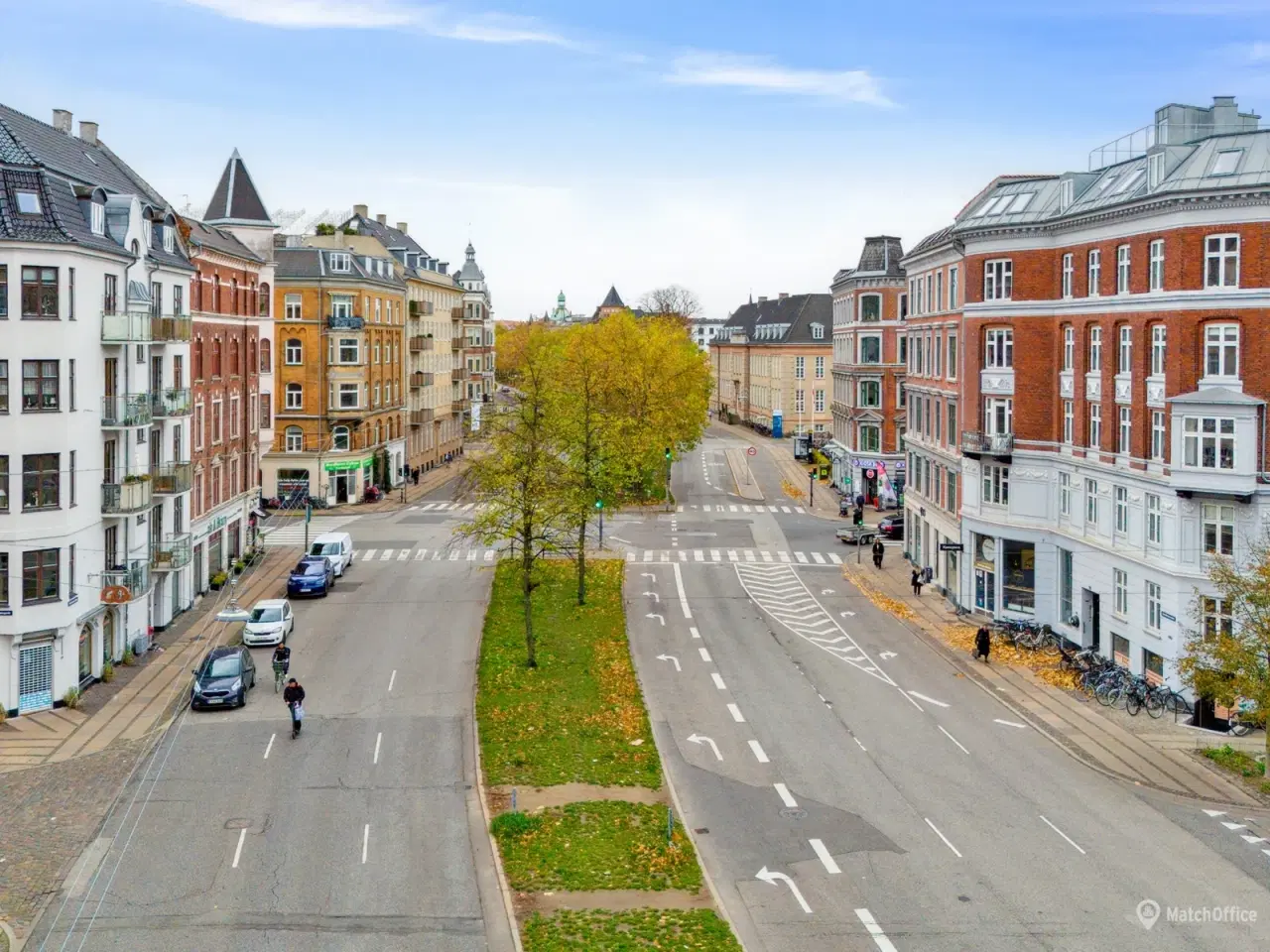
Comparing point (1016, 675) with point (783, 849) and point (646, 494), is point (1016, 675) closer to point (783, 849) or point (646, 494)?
point (783, 849)

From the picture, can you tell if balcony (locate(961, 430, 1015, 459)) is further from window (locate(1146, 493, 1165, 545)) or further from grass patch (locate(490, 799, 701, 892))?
grass patch (locate(490, 799, 701, 892))

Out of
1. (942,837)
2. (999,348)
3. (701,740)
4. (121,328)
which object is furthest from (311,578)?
(942,837)

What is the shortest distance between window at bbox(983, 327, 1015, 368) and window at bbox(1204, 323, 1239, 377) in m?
10.00

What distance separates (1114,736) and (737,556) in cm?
3003

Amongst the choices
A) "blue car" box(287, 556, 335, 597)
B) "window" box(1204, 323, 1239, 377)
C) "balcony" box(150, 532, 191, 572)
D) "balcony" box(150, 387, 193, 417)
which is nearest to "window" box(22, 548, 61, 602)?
"balcony" box(150, 532, 191, 572)

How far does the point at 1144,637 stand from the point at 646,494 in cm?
4780

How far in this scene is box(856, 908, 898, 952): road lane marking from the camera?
757 inches

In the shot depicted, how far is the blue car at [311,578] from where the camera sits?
159 feet

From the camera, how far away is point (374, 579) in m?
53.3

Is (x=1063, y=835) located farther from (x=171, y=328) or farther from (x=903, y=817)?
(x=171, y=328)

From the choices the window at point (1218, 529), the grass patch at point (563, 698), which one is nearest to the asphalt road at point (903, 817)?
the grass patch at point (563, 698)

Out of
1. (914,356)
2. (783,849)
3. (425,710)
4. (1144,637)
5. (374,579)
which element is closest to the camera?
(783,849)

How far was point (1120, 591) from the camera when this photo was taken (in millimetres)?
39000

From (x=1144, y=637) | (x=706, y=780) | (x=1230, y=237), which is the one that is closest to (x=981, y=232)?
(x=1230, y=237)
